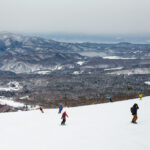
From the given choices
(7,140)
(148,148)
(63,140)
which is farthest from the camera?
(7,140)

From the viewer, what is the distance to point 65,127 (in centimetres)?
2080

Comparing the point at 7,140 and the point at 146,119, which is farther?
the point at 146,119

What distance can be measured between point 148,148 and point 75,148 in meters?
4.46

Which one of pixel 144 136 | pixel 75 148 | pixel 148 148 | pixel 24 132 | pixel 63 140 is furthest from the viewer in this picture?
pixel 24 132

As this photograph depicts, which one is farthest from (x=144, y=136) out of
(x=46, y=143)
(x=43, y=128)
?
(x=43, y=128)

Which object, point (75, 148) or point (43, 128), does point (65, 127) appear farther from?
point (75, 148)

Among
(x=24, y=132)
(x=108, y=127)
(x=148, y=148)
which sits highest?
(x=148, y=148)

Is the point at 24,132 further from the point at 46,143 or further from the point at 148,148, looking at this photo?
the point at 148,148

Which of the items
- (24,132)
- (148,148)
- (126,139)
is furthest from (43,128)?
(148,148)

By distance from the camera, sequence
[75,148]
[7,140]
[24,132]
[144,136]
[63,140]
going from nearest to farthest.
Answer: [75,148], [144,136], [63,140], [7,140], [24,132]

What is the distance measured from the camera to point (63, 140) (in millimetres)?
16250

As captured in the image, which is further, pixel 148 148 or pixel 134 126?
pixel 134 126

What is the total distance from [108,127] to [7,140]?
8358mm

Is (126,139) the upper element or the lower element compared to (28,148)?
upper
